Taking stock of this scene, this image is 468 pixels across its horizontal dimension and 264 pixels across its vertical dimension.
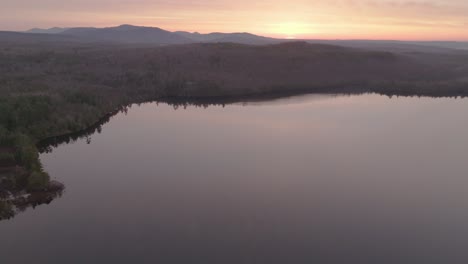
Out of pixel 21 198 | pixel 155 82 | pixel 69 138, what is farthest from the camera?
pixel 155 82

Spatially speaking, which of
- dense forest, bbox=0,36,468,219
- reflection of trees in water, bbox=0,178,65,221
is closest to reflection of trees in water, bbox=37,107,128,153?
dense forest, bbox=0,36,468,219

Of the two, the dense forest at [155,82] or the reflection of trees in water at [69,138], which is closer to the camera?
the dense forest at [155,82]

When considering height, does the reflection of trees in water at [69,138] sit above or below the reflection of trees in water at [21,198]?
above

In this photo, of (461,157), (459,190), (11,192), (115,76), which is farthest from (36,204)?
(115,76)

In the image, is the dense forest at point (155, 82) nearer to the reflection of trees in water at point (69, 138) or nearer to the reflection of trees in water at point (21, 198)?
the reflection of trees in water at point (21, 198)

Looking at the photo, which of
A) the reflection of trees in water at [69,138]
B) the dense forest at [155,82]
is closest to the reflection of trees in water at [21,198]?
the dense forest at [155,82]

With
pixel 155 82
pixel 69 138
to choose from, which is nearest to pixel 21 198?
pixel 69 138

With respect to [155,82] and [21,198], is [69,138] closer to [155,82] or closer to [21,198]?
[21,198]

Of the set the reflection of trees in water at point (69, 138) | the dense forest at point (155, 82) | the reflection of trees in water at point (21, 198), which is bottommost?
the reflection of trees in water at point (21, 198)

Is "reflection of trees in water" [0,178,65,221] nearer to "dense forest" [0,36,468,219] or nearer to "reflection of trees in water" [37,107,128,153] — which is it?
"dense forest" [0,36,468,219]

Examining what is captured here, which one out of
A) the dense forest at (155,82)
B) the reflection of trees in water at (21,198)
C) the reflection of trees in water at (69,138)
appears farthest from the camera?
the reflection of trees in water at (69,138)
